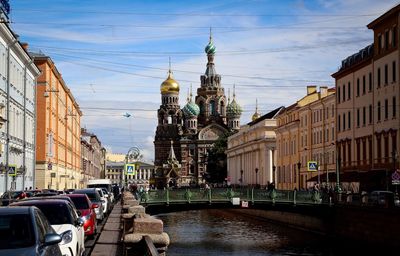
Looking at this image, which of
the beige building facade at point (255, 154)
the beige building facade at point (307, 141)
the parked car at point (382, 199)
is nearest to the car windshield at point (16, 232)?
the parked car at point (382, 199)

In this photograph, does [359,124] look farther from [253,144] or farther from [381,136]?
[253,144]

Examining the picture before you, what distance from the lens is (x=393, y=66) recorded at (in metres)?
64.2

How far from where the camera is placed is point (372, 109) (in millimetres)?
69812

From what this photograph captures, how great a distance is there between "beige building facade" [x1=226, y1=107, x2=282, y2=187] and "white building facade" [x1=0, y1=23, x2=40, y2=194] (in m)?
57.2

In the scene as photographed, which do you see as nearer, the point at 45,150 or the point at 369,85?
the point at 369,85

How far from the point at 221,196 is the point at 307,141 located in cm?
3604

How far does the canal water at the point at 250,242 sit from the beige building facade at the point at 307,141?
7688 millimetres

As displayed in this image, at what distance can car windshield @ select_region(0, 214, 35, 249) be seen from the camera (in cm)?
1141

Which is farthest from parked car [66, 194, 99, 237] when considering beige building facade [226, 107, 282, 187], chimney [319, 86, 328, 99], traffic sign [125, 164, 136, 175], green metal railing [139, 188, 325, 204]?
beige building facade [226, 107, 282, 187]

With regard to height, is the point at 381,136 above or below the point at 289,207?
above

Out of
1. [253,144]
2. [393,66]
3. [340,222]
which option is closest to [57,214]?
[340,222]

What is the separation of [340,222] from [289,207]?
565cm

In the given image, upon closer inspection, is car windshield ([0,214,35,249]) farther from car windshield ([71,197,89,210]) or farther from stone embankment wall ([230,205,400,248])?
stone embankment wall ([230,205,400,248])

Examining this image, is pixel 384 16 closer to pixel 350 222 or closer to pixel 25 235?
pixel 350 222
